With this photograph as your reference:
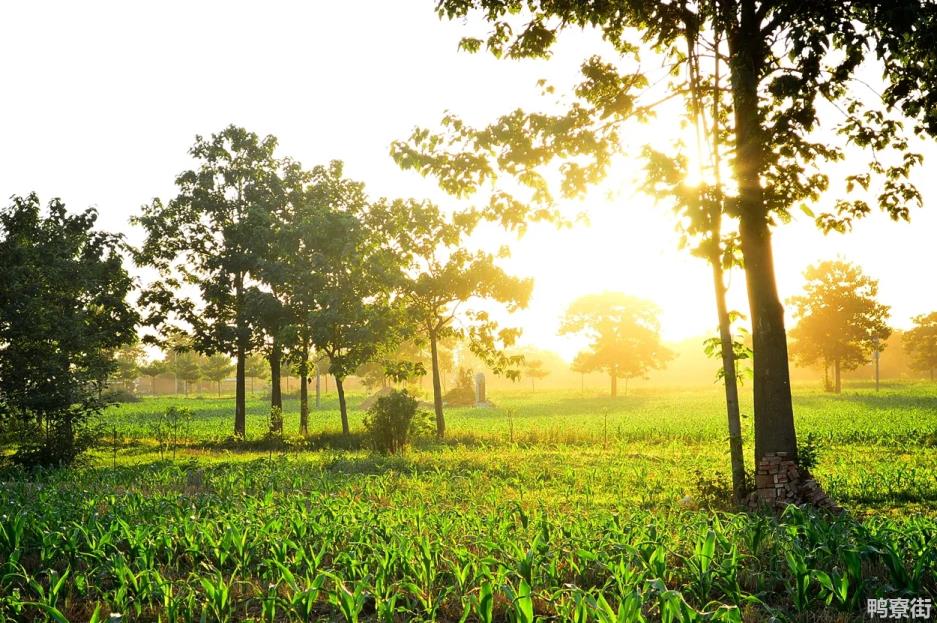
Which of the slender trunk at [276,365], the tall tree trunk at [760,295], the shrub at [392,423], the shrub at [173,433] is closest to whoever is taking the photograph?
the tall tree trunk at [760,295]

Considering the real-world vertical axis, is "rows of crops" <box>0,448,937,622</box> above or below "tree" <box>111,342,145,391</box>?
below

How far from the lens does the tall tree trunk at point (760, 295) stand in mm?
10430

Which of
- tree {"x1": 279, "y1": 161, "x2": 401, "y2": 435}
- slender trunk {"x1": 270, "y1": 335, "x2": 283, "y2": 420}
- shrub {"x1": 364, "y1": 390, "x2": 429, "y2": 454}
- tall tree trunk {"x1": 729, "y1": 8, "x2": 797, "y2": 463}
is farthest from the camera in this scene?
slender trunk {"x1": 270, "y1": 335, "x2": 283, "y2": 420}

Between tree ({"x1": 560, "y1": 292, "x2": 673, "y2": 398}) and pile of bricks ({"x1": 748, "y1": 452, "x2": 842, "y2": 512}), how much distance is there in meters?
51.6

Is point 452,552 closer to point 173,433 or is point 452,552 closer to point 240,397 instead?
point 240,397

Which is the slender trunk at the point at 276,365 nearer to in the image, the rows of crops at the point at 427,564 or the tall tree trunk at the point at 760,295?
the rows of crops at the point at 427,564

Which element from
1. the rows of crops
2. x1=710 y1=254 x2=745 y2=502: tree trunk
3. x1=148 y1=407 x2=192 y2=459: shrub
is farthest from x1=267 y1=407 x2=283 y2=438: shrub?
x1=710 y1=254 x2=745 y2=502: tree trunk

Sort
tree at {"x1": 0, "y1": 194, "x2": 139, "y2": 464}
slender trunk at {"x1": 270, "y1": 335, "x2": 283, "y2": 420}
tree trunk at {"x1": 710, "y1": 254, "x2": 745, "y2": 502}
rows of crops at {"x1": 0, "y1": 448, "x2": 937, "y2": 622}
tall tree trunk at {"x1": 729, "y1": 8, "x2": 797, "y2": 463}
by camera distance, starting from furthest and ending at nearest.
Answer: slender trunk at {"x1": 270, "y1": 335, "x2": 283, "y2": 420} → tree at {"x1": 0, "y1": 194, "x2": 139, "y2": 464} → tree trunk at {"x1": 710, "y1": 254, "x2": 745, "y2": 502} → tall tree trunk at {"x1": 729, "y1": 8, "x2": 797, "y2": 463} → rows of crops at {"x1": 0, "y1": 448, "x2": 937, "y2": 622}

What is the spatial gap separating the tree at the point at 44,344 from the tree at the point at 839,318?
52.6 meters

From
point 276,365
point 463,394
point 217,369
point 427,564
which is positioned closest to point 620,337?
point 463,394

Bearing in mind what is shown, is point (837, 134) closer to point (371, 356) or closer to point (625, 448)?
point (625, 448)

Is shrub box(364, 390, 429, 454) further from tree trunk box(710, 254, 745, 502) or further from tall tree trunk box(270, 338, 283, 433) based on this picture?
tree trunk box(710, 254, 745, 502)

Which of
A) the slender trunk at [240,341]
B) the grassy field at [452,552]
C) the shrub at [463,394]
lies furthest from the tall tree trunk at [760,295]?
the shrub at [463,394]

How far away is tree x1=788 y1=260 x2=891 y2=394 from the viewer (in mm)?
52312
